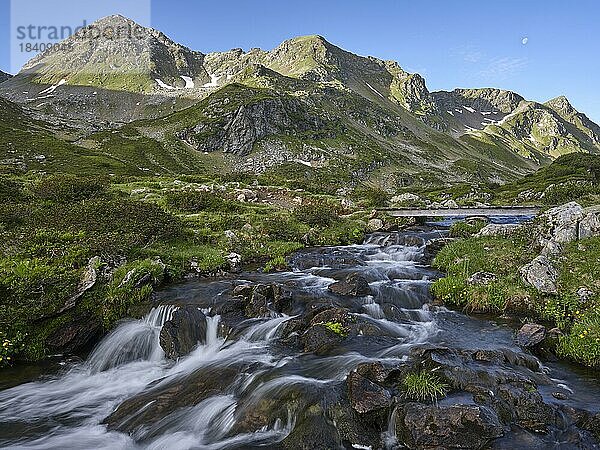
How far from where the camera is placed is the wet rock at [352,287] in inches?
722

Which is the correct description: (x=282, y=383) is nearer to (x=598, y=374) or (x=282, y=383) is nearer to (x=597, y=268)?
(x=598, y=374)

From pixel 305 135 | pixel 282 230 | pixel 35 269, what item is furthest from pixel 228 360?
pixel 305 135

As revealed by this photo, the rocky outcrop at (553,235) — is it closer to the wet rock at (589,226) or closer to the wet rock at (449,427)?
the wet rock at (589,226)

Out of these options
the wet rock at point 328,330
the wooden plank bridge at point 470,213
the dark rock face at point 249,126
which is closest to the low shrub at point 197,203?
the wooden plank bridge at point 470,213

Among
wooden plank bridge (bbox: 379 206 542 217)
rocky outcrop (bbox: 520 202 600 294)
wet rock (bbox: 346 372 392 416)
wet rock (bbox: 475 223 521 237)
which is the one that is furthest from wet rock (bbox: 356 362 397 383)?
wooden plank bridge (bbox: 379 206 542 217)

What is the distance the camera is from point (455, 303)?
17.4 meters

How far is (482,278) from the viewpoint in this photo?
707 inches

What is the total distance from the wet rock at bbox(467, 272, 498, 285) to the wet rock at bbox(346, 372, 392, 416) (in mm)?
9646

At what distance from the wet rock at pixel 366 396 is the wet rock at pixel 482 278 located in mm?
9646

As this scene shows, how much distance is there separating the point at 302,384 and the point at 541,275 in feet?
38.3

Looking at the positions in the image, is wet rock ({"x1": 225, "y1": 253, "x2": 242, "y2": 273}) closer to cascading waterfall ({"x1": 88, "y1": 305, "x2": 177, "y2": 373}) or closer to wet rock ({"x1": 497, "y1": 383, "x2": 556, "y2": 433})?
Answer: cascading waterfall ({"x1": 88, "y1": 305, "x2": 177, "y2": 373})

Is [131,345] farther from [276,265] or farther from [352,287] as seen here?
[276,265]

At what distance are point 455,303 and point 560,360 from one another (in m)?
5.20

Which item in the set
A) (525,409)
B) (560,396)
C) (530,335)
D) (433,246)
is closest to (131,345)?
(525,409)
